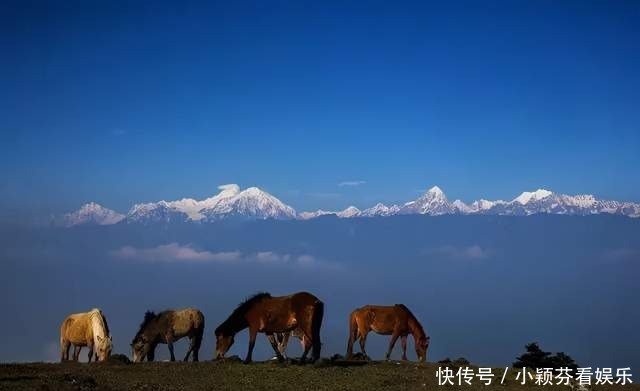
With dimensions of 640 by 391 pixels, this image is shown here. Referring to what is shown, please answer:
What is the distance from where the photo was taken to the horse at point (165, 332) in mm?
34469

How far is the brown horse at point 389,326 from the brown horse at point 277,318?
6947 millimetres

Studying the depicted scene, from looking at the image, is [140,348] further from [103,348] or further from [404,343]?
[404,343]

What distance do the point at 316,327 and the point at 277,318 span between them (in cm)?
198

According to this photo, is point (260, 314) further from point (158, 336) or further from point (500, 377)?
point (500, 377)

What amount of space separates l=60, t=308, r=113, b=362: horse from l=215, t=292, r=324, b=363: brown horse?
20.0 ft

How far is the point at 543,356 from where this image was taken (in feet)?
144

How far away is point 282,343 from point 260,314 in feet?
22.9

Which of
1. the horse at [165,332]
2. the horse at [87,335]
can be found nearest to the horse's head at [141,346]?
the horse at [165,332]

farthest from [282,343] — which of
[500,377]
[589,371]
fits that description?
[589,371]

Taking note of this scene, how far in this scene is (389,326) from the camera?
3597cm

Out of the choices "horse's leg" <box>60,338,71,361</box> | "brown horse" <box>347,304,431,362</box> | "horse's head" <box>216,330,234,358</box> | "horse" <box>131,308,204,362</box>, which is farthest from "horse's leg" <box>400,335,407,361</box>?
"horse's leg" <box>60,338,71,361</box>

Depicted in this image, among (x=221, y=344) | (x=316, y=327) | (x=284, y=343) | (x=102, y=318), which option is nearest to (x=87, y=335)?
→ (x=102, y=318)

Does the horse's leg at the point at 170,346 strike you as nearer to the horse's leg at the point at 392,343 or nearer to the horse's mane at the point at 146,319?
the horse's mane at the point at 146,319

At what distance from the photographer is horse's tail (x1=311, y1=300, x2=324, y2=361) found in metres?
28.8
